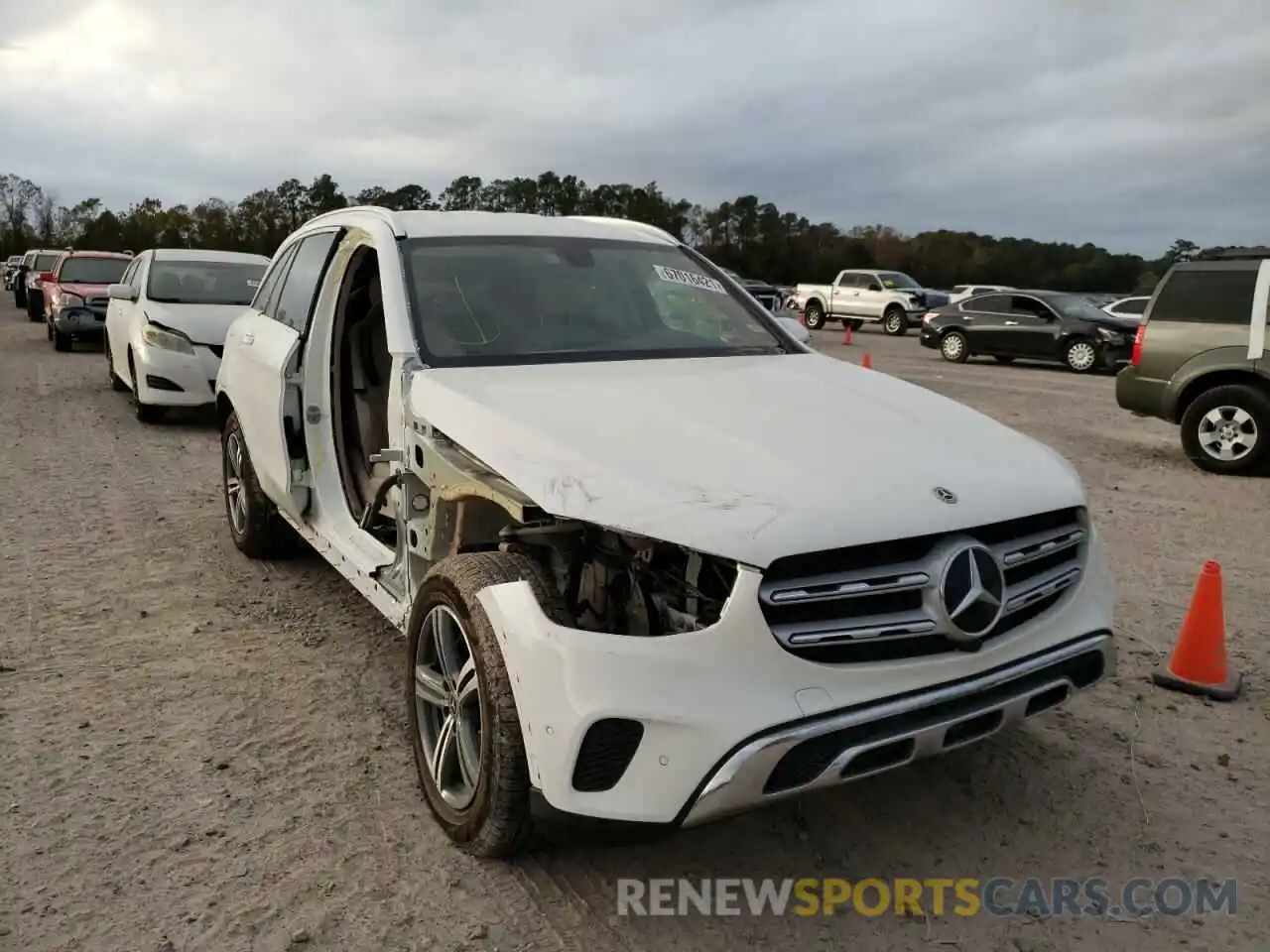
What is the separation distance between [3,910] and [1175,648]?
431 cm

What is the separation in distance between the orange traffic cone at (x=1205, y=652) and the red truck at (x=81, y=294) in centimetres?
1747

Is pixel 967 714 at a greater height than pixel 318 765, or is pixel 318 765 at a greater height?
pixel 967 714

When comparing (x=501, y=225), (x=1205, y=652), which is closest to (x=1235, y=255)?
(x=1205, y=652)

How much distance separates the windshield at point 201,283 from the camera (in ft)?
35.3

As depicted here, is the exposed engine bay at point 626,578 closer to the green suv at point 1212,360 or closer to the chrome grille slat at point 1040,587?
the chrome grille slat at point 1040,587

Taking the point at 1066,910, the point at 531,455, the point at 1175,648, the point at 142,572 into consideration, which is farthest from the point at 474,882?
the point at 142,572

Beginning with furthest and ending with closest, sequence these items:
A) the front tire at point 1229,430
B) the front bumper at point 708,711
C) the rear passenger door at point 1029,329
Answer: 1. the rear passenger door at point 1029,329
2. the front tire at point 1229,430
3. the front bumper at point 708,711

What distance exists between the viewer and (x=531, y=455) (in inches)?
111

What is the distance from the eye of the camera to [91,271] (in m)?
18.3

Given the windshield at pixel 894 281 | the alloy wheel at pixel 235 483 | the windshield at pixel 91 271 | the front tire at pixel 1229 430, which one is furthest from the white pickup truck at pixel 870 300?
the alloy wheel at pixel 235 483

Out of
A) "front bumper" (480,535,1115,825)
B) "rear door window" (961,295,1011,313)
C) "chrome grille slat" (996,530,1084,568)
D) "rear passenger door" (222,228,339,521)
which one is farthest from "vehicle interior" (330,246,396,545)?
"rear door window" (961,295,1011,313)

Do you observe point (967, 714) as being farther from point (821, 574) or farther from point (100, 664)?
point (100, 664)

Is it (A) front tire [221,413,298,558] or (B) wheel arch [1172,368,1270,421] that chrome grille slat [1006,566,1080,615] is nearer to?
(A) front tire [221,413,298,558]

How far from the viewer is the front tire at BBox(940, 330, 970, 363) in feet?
70.4
